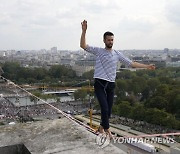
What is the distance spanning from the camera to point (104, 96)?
9.34 ft

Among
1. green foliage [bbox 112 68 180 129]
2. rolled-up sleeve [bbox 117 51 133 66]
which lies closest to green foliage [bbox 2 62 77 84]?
green foliage [bbox 112 68 180 129]

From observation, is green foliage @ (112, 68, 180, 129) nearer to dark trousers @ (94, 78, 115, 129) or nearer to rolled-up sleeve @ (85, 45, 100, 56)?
dark trousers @ (94, 78, 115, 129)

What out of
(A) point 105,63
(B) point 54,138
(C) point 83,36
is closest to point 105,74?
(A) point 105,63

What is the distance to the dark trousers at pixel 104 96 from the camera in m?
2.81

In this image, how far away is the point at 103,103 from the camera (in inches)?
111

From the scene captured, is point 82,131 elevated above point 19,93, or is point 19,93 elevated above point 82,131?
point 82,131

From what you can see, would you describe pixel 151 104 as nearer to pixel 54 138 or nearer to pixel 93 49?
pixel 93 49

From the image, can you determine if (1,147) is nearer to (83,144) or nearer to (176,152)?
(83,144)

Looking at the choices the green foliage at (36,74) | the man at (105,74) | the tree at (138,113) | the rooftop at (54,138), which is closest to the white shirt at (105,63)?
the man at (105,74)

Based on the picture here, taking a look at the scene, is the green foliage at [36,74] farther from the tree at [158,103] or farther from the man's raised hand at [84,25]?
the man's raised hand at [84,25]

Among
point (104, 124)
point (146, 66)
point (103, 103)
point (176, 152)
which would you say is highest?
point (146, 66)

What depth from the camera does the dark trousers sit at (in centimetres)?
281

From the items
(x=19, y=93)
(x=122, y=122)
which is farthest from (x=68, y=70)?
(x=122, y=122)

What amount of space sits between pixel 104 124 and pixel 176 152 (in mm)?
11251
